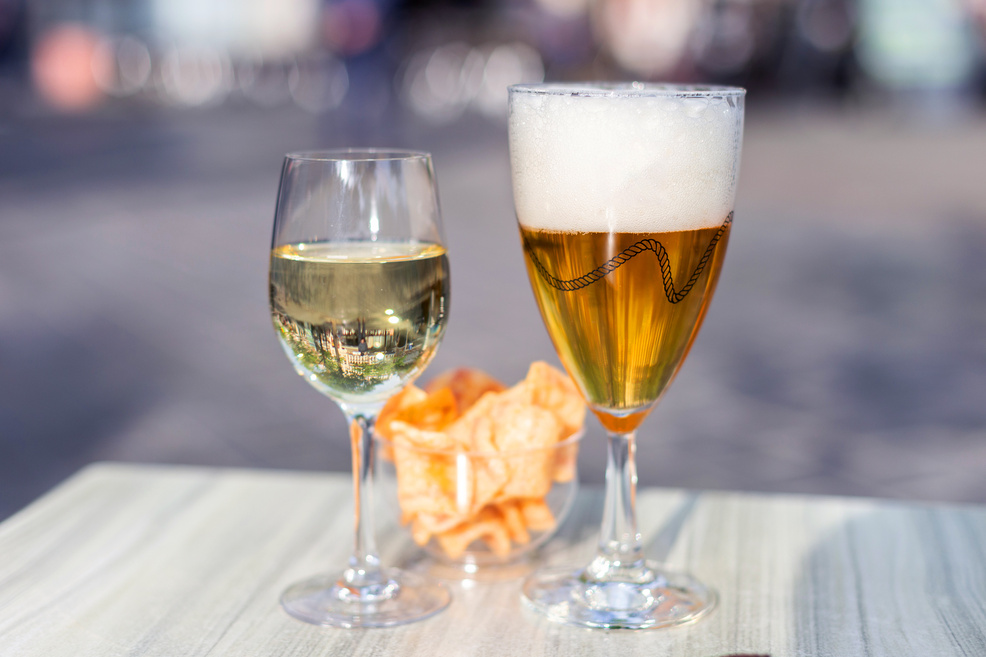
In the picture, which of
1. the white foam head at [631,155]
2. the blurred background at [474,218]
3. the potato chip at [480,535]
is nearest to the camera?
the white foam head at [631,155]

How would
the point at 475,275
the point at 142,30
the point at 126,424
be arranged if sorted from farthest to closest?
1. the point at 142,30
2. the point at 475,275
3. the point at 126,424

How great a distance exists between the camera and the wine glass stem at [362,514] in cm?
71

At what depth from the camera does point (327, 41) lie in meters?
11.5

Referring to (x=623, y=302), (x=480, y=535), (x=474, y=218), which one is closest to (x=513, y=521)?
(x=480, y=535)

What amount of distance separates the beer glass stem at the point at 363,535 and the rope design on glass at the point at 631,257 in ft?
0.47

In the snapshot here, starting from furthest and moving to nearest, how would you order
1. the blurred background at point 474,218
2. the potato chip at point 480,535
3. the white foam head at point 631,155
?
the blurred background at point 474,218
the potato chip at point 480,535
the white foam head at point 631,155

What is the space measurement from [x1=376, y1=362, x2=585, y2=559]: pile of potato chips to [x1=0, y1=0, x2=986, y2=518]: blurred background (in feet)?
5.81

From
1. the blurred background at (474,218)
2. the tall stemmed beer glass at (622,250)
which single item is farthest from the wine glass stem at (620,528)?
the blurred background at (474,218)

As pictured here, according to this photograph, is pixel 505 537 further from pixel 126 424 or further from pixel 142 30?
pixel 142 30

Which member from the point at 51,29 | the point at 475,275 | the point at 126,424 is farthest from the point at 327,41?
the point at 126,424

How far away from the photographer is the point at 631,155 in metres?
0.65

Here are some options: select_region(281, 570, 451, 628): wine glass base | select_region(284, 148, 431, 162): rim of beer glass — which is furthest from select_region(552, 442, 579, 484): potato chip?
select_region(284, 148, 431, 162): rim of beer glass

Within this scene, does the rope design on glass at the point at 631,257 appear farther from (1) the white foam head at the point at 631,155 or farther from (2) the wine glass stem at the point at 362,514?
(2) the wine glass stem at the point at 362,514

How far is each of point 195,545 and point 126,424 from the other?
2.17m
